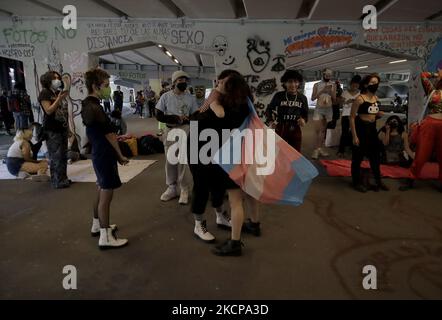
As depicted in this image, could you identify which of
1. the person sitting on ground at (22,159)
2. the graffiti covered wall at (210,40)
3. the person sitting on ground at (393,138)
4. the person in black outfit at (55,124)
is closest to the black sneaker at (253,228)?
the person in black outfit at (55,124)

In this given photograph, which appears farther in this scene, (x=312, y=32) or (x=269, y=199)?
(x=312, y=32)

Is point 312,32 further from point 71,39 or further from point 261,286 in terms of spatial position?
point 261,286

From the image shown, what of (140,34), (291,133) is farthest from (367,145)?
(140,34)

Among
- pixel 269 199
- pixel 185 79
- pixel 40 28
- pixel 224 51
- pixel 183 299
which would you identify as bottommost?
pixel 183 299

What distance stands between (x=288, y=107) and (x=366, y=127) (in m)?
1.41

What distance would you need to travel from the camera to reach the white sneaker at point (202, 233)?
319 centimetres

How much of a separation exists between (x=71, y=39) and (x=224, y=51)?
371 cm

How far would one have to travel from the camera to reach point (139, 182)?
5312 mm

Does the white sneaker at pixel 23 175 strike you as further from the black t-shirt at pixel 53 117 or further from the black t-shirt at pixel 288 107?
the black t-shirt at pixel 288 107

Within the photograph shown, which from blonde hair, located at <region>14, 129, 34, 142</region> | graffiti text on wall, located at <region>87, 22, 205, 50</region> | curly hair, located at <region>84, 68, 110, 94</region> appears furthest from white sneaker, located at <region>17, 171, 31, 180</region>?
graffiti text on wall, located at <region>87, 22, 205, 50</region>

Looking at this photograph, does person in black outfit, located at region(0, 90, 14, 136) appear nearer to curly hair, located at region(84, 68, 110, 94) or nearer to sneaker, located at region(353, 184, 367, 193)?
curly hair, located at region(84, 68, 110, 94)

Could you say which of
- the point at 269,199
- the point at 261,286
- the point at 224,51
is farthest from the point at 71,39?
the point at 261,286

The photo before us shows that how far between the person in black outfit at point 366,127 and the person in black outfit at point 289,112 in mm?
1040

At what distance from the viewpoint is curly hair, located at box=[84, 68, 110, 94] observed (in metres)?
2.87
